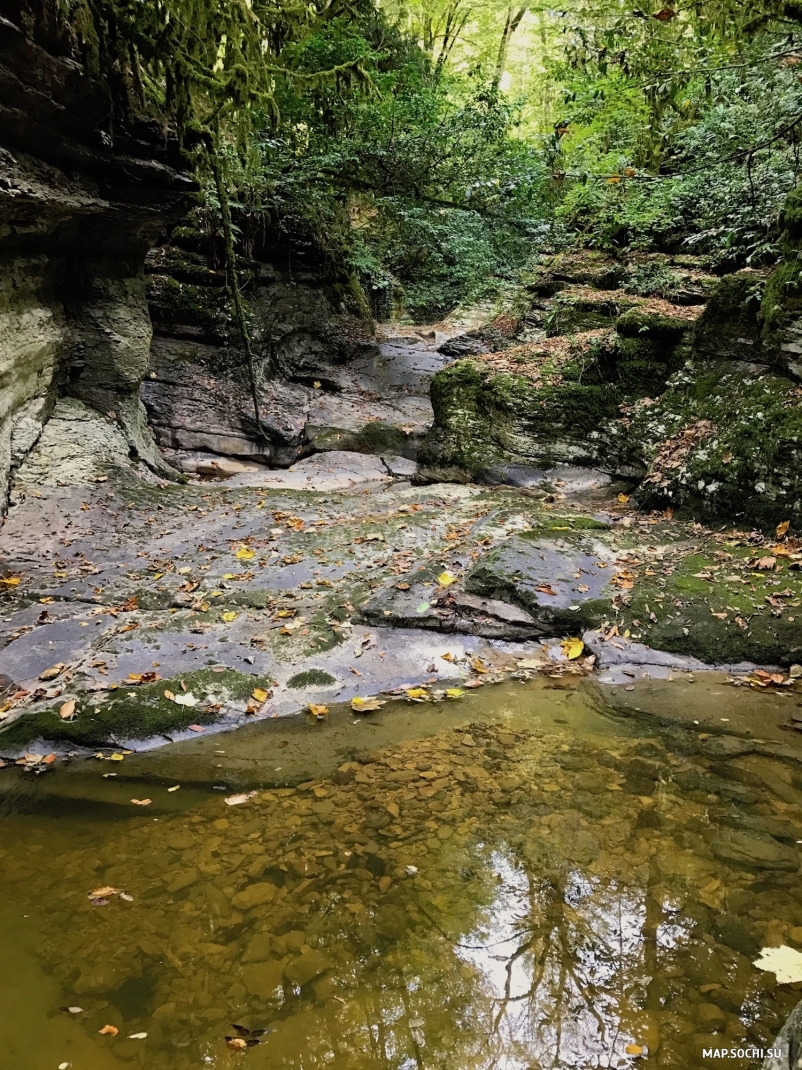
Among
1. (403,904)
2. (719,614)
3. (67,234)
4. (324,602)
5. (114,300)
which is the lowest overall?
(403,904)

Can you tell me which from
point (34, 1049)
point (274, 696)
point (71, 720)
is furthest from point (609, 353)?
point (34, 1049)

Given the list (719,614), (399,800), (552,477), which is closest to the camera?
(399,800)

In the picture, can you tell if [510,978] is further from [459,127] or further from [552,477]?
[459,127]

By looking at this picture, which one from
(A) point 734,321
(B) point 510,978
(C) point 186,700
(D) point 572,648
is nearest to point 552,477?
(A) point 734,321

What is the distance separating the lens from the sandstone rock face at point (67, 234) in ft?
19.1

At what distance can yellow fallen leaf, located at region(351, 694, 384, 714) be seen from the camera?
451cm

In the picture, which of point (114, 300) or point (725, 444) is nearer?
point (725, 444)

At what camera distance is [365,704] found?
15.0 feet

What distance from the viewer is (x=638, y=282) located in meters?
12.6

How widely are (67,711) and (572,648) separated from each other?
154 inches

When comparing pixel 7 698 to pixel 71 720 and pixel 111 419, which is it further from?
pixel 111 419

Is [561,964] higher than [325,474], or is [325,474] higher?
[325,474]

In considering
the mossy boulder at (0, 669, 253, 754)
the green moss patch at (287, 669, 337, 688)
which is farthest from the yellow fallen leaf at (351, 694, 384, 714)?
the mossy boulder at (0, 669, 253, 754)

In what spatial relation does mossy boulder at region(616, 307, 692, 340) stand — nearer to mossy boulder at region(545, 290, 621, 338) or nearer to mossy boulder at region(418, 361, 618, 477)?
mossy boulder at region(418, 361, 618, 477)
